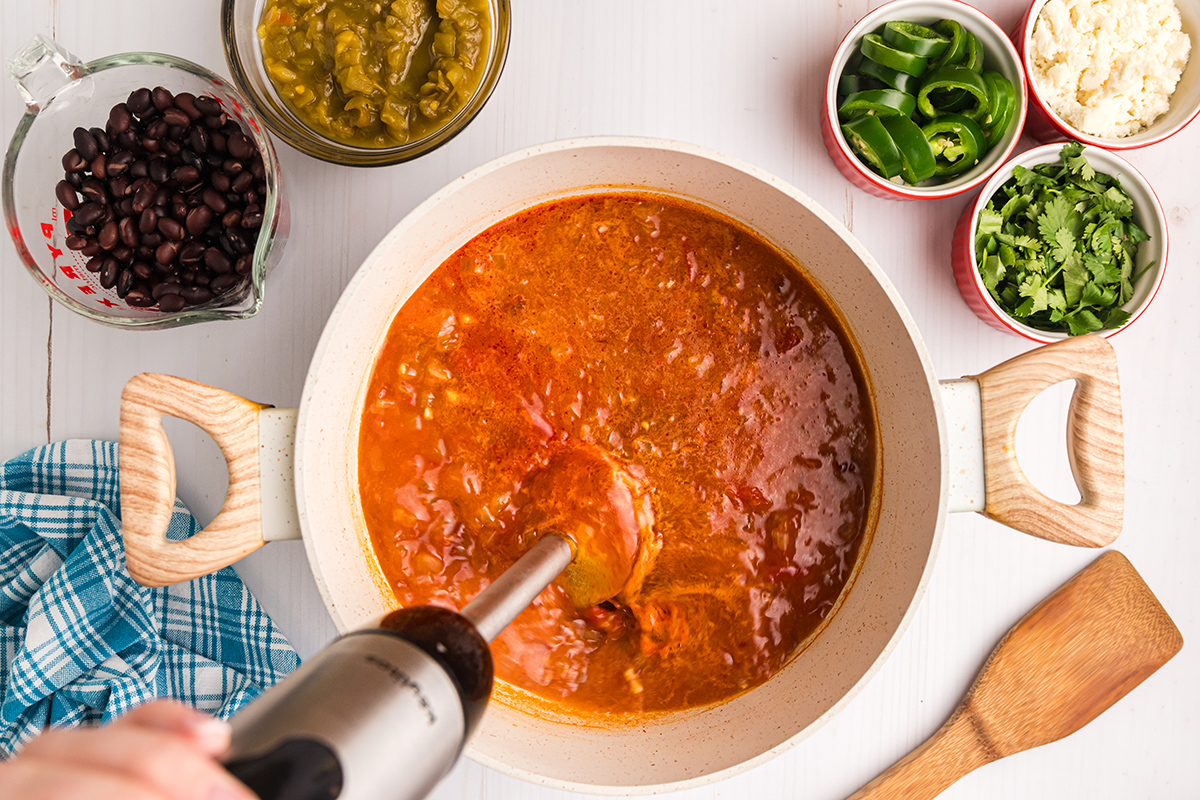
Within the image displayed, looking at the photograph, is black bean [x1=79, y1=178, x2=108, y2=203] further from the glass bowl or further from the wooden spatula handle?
the wooden spatula handle

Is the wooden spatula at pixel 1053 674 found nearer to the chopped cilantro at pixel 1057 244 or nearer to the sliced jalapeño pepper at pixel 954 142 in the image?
the chopped cilantro at pixel 1057 244

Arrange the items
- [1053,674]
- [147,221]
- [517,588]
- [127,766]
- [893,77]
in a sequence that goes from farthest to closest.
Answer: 1. [1053,674]
2. [893,77]
3. [147,221]
4. [517,588]
5. [127,766]

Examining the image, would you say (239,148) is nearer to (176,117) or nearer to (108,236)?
(176,117)

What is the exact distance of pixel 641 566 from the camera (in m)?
1.02

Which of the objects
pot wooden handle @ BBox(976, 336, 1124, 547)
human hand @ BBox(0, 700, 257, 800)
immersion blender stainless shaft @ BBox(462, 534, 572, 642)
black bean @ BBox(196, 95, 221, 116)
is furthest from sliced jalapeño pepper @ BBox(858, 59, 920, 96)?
human hand @ BBox(0, 700, 257, 800)

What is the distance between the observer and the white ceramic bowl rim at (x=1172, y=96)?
1099mm

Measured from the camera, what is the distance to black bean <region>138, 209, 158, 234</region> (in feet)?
3.22

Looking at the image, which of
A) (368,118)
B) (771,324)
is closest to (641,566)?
(771,324)

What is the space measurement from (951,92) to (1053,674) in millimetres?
873

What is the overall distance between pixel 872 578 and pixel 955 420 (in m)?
0.26

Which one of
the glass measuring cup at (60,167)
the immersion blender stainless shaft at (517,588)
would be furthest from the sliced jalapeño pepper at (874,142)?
the glass measuring cup at (60,167)

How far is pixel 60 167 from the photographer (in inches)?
42.5

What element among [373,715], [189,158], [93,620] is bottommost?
[93,620]

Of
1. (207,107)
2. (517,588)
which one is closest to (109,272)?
(207,107)
